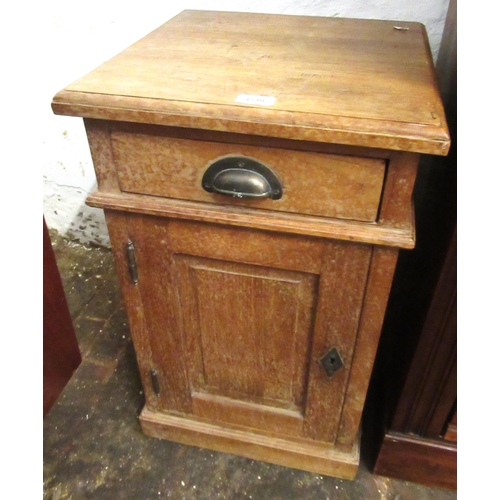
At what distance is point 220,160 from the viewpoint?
755 mm

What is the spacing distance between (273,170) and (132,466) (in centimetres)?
92

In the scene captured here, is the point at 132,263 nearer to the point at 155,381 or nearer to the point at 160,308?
the point at 160,308

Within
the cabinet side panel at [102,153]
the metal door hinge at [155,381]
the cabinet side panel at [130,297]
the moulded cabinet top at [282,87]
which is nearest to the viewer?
the moulded cabinet top at [282,87]

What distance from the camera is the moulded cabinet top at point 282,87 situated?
67cm

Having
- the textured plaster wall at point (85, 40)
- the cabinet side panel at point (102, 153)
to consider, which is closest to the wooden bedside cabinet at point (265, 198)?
the cabinet side panel at point (102, 153)

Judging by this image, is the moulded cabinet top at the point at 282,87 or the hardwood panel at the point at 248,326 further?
the hardwood panel at the point at 248,326

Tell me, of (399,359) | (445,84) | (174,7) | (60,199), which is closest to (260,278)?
(399,359)

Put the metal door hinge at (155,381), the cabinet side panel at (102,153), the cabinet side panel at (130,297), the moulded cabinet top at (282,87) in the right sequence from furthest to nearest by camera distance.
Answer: the metal door hinge at (155,381) < the cabinet side panel at (130,297) < the cabinet side panel at (102,153) < the moulded cabinet top at (282,87)

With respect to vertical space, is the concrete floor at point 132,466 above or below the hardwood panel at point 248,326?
below

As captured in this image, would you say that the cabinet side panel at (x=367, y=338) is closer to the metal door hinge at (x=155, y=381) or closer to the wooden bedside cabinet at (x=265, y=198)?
the wooden bedside cabinet at (x=265, y=198)

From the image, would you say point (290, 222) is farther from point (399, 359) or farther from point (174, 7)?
point (174, 7)

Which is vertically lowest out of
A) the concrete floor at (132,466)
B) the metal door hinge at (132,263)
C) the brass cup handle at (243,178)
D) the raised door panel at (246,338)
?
the concrete floor at (132,466)

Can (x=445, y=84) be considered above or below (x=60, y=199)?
above

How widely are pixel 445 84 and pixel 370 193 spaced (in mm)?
576
